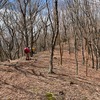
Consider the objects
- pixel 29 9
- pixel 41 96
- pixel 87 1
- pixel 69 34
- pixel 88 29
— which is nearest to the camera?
pixel 41 96

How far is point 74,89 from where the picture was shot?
12.3 meters

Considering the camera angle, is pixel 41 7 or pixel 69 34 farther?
pixel 69 34

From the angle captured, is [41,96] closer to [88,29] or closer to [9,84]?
[9,84]

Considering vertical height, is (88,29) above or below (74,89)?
above

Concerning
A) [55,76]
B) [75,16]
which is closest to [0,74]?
[55,76]

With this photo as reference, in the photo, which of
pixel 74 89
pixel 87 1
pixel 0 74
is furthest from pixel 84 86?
pixel 87 1

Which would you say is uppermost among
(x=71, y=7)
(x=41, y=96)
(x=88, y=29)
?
(x=71, y=7)

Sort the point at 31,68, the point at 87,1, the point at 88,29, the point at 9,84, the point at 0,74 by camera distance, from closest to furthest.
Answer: the point at 9,84, the point at 0,74, the point at 31,68, the point at 87,1, the point at 88,29

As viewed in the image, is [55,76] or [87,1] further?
A: [87,1]

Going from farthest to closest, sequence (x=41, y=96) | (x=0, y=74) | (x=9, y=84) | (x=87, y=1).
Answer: (x=87, y=1)
(x=0, y=74)
(x=9, y=84)
(x=41, y=96)

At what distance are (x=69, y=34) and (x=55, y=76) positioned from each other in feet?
90.6

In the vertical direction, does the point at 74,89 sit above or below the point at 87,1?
below

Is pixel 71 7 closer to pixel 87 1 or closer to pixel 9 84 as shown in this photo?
pixel 87 1

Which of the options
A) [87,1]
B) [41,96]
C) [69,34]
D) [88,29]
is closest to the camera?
[41,96]
